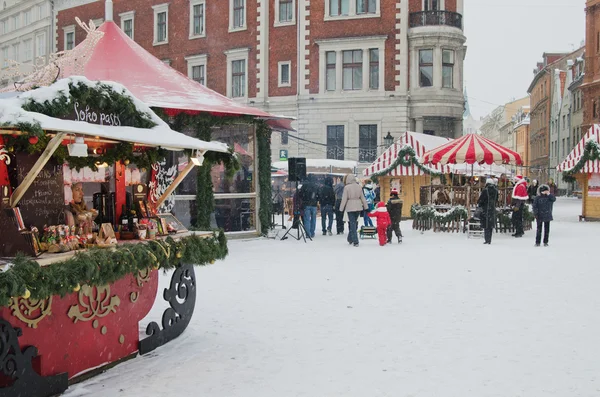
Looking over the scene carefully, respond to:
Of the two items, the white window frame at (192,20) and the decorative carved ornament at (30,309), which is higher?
the white window frame at (192,20)

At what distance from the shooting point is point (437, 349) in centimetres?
673

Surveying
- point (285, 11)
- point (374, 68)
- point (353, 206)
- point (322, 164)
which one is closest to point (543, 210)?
point (353, 206)

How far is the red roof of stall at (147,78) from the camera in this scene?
15.3 m

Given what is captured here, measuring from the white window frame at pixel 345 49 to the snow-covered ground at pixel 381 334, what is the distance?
22.9 metres

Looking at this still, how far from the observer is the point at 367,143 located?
3584 centimetres

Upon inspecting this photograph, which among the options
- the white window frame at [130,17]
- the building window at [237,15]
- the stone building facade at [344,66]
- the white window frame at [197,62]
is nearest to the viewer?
the stone building facade at [344,66]

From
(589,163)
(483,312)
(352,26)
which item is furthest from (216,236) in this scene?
(352,26)

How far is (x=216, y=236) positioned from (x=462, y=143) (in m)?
14.9

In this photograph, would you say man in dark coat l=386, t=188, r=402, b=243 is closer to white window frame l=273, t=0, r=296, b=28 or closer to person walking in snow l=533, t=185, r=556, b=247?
person walking in snow l=533, t=185, r=556, b=247

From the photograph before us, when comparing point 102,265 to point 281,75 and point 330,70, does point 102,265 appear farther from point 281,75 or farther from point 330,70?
point 281,75

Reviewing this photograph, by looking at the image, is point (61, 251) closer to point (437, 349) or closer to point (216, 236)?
point (216, 236)

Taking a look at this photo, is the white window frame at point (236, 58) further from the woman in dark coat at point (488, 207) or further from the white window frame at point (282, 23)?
the woman in dark coat at point (488, 207)

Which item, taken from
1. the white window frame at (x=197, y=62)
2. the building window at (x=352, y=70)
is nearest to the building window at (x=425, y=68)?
the building window at (x=352, y=70)

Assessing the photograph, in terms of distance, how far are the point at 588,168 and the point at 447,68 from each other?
1208cm
